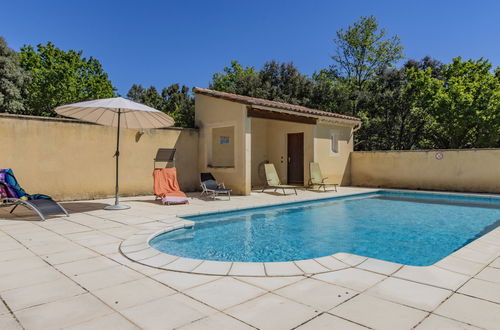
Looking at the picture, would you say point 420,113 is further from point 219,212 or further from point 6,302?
point 6,302

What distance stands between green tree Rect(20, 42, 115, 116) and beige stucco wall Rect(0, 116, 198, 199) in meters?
18.9

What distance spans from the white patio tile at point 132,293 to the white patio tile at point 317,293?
1083mm

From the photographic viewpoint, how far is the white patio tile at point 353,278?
3.04m

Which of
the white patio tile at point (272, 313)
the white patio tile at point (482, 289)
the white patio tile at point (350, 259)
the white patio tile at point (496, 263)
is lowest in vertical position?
the white patio tile at point (272, 313)

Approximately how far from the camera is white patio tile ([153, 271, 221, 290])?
3.08 metres

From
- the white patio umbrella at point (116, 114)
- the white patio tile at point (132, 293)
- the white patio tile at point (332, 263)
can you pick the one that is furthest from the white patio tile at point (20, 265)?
the white patio umbrella at point (116, 114)

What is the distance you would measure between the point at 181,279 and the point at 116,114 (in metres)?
6.45

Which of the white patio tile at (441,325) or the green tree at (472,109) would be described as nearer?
the white patio tile at (441,325)

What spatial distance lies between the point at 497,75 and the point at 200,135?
75.0ft

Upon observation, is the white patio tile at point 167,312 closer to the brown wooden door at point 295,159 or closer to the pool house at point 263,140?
the pool house at point 263,140

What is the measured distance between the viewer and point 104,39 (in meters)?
30.1

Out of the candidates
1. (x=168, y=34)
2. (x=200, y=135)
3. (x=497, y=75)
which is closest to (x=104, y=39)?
(x=168, y=34)

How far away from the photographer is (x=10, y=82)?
22219mm

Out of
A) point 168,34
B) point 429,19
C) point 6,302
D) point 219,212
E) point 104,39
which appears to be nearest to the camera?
point 6,302
